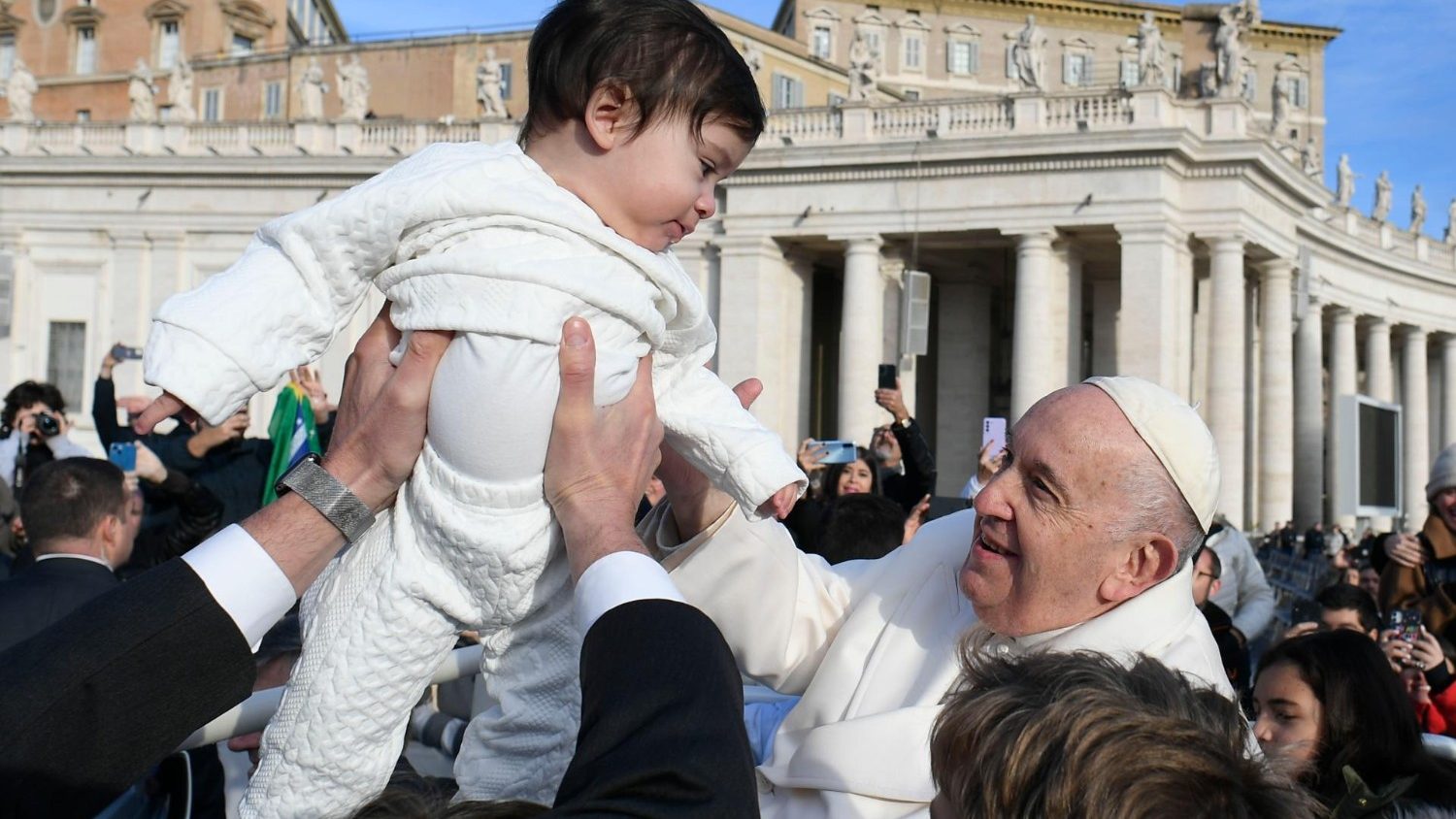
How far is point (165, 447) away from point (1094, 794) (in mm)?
8263

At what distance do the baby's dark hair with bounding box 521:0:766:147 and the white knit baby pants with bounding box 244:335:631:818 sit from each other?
1.67 feet

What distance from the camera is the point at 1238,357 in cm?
Result: 3425

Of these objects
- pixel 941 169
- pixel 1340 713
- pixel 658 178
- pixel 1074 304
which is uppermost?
pixel 941 169

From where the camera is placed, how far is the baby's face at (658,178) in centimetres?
247

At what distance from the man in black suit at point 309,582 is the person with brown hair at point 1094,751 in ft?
1.19

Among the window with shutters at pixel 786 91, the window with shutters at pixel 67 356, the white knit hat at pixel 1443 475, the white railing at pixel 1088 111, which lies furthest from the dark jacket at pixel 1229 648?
the window with shutters at pixel 786 91

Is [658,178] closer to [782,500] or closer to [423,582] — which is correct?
[782,500]

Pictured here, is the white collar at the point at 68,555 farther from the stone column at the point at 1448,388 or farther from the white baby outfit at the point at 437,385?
the stone column at the point at 1448,388

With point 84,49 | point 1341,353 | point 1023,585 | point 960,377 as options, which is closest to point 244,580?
point 1023,585

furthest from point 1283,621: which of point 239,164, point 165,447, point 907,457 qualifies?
point 239,164

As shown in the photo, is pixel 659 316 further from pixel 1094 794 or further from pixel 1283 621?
pixel 1283 621

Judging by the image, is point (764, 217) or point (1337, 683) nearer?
point (1337, 683)

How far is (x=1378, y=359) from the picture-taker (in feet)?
149

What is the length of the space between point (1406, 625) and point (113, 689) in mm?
5121
